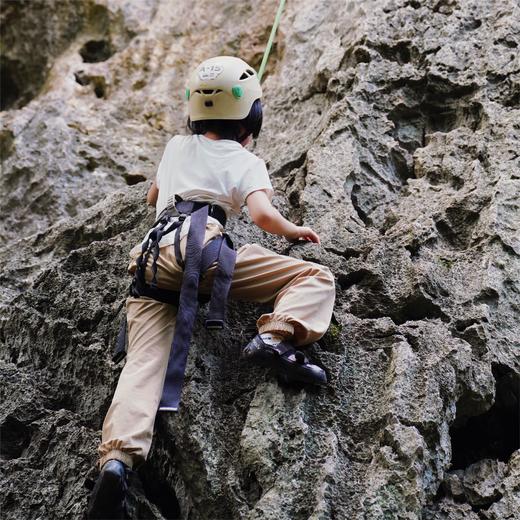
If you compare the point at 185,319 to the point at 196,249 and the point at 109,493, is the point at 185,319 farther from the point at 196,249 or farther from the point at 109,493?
the point at 109,493

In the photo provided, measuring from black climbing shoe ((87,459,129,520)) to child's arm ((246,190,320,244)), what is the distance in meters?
1.65

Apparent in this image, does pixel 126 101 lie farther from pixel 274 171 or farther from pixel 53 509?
pixel 53 509

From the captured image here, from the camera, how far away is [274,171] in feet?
22.0

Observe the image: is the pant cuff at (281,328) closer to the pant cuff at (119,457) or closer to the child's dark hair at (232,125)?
the pant cuff at (119,457)

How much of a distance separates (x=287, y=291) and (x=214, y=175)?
886mm

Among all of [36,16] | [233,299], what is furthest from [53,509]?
[36,16]

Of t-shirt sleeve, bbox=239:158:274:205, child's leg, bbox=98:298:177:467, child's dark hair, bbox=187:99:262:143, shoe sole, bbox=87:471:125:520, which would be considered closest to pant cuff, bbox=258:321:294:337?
child's leg, bbox=98:298:177:467

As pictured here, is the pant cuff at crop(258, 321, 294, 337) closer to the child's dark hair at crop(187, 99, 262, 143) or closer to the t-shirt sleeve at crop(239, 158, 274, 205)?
the t-shirt sleeve at crop(239, 158, 274, 205)

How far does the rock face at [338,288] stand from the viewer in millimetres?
4410

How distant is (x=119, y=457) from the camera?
4023mm

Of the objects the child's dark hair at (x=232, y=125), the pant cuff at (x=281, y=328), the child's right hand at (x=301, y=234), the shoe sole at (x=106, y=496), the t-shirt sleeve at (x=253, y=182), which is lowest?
the shoe sole at (x=106, y=496)

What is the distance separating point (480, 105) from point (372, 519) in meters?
3.84

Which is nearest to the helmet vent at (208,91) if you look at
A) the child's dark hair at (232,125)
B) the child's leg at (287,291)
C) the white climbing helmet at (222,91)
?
the white climbing helmet at (222,91)

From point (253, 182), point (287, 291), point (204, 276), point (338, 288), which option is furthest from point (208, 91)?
point (338, 288)
